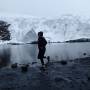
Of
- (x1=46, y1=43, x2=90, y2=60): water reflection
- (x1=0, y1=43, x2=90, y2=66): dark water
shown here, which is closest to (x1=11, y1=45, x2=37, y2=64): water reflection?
(x1=0, y1=43, x2=90, y2=66): dark water

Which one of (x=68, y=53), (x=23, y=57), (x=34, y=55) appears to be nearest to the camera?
(x=23, y=57)

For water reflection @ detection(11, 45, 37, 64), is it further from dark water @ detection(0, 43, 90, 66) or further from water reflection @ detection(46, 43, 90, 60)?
water reflection @ detection(46, 43, 90, 60)

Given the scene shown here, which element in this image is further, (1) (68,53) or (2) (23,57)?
(1) (68,53)

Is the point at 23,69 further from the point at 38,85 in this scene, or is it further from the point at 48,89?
the point at 48,89

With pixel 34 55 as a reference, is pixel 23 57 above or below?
above

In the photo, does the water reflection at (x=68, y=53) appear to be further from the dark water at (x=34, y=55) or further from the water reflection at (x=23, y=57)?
the water reflection at (x=23, y=57)

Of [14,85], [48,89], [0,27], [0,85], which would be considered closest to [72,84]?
[48,89]

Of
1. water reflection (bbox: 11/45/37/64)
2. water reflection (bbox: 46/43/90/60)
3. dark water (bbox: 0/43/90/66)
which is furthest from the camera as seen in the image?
water reflection (bbox: 46/43/90/60)

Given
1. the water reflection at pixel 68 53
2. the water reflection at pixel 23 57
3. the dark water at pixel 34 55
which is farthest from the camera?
the water reflection at pixel 68 53

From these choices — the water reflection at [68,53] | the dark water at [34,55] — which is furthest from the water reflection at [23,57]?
the water reflection at [68,53]

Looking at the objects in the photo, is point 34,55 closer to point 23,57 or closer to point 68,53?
point 23,57

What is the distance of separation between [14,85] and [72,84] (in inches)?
169

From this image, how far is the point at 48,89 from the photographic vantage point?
16.5 meters

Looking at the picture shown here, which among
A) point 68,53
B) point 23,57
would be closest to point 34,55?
point 23,57
